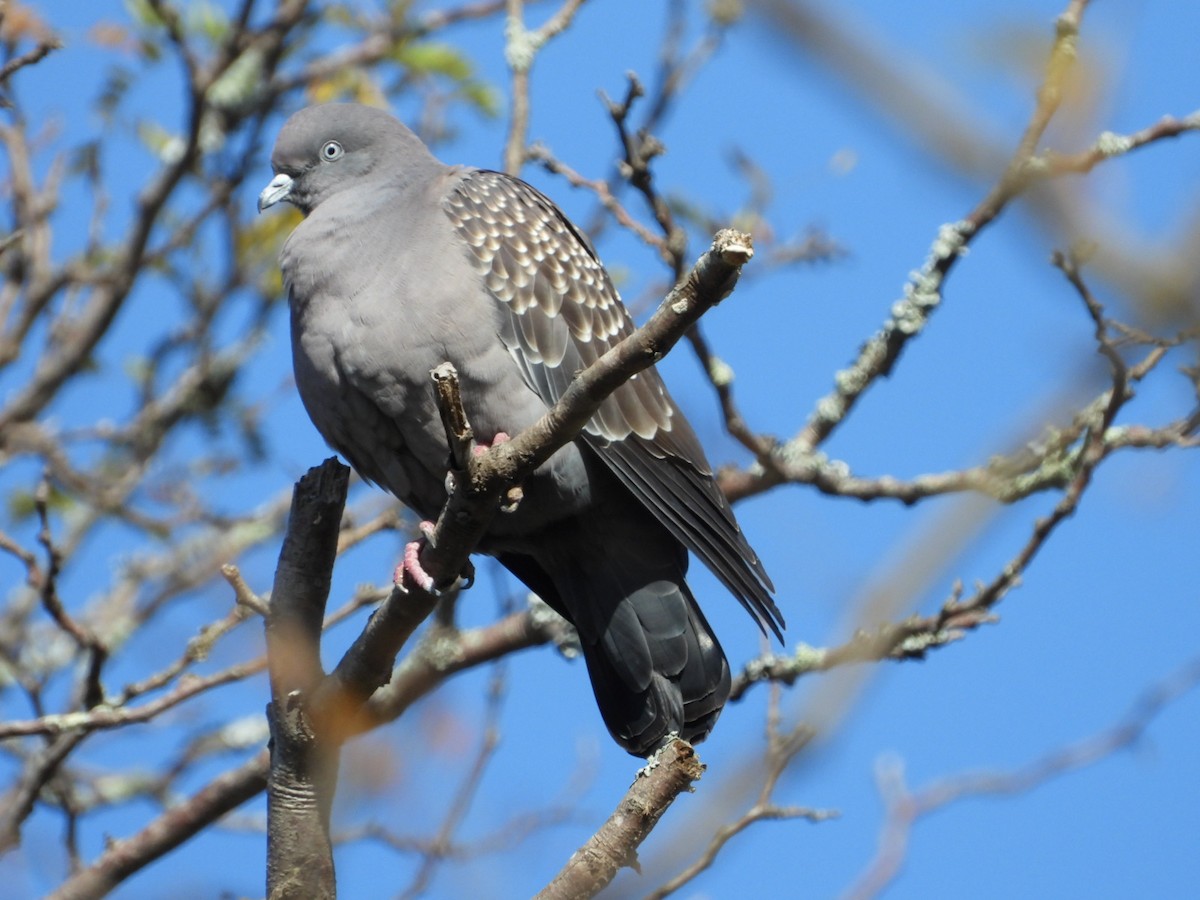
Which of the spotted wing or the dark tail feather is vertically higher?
the spotted wing

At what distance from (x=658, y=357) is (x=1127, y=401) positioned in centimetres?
193

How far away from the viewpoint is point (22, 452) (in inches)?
248

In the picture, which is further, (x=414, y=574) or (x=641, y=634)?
(x=641, y=634)

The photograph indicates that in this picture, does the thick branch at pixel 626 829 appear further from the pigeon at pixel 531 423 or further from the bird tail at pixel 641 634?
the bird tail at pixel 641 634

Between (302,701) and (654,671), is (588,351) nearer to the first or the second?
(654,671)

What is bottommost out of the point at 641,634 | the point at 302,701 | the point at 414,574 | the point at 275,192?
the point at 302,701

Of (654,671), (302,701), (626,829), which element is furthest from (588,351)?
(626,829)

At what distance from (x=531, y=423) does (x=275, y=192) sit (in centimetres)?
154

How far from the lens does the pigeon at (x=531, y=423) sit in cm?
430

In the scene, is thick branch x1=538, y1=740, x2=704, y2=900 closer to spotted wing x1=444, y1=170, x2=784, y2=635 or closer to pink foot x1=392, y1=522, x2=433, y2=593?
pink foot x1=392, y1=522, x2=433, y2=593

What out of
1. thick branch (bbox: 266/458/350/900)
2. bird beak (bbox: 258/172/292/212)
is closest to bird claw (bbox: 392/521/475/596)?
thick branch (bbox: 266/458/350/900)

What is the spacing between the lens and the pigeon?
430 centimetres

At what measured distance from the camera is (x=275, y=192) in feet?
17.3

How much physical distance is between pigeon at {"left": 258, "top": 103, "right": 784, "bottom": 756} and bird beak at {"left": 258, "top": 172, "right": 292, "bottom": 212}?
463 mm
